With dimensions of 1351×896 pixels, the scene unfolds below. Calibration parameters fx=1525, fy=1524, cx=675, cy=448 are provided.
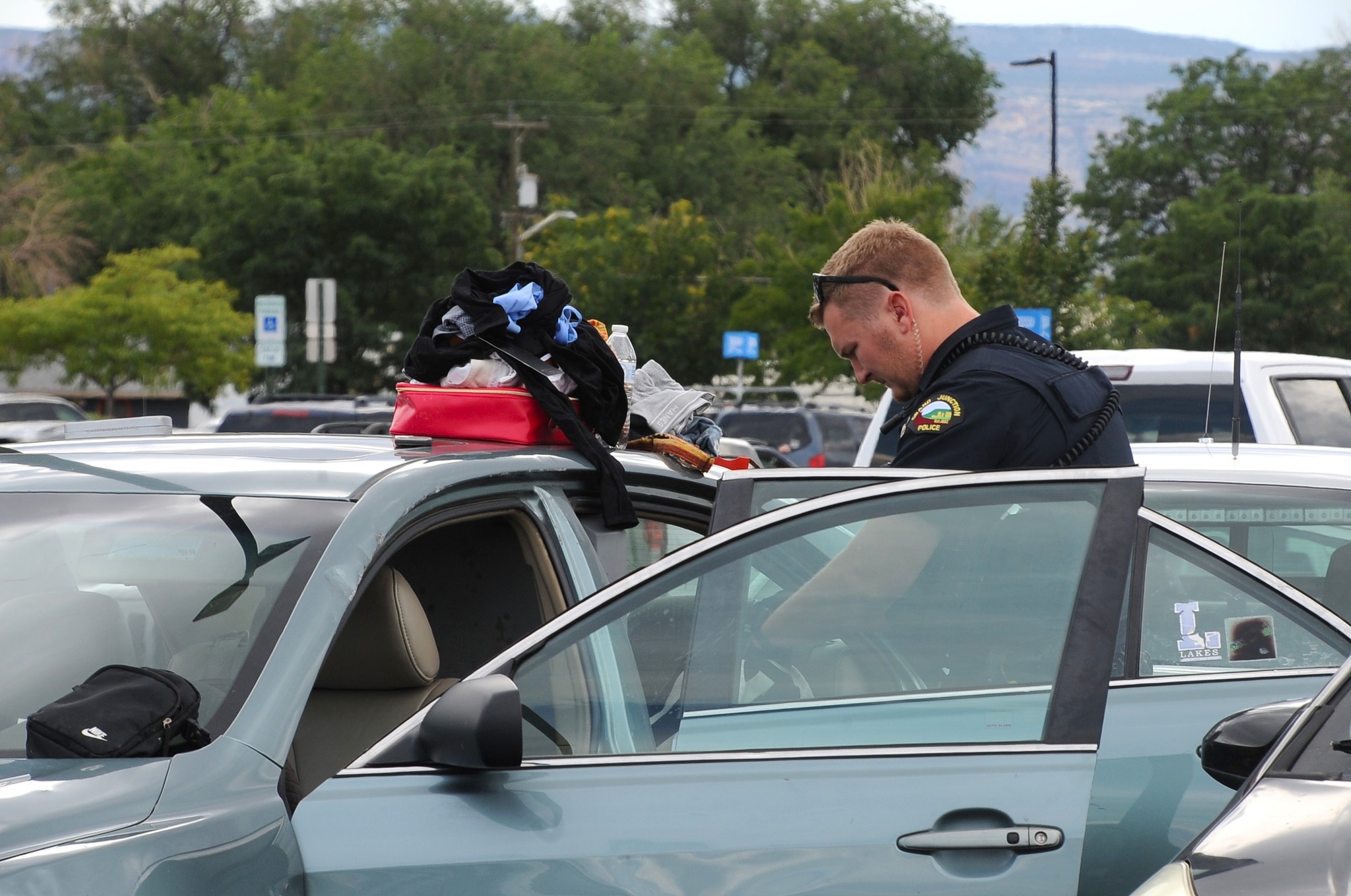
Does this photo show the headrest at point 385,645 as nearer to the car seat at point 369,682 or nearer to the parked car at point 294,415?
the car seat at point 369,682

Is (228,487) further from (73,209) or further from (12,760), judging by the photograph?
(73,209)

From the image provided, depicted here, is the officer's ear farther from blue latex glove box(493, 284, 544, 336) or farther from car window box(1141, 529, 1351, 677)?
car window box(1141, 529, 1351, 677)

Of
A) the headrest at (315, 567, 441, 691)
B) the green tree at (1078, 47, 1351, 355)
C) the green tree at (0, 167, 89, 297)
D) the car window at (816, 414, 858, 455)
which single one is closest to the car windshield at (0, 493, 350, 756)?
the headrest at (315, 567, 441, 691)

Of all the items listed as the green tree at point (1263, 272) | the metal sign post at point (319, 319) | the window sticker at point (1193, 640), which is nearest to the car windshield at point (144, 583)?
the window sticker at point (1193, 640)

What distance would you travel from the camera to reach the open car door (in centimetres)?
222

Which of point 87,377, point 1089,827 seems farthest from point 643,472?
point 87,377

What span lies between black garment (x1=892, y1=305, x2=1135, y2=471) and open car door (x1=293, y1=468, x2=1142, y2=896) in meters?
0.76

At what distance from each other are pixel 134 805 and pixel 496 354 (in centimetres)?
167

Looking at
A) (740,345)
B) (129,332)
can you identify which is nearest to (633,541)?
(740,345)

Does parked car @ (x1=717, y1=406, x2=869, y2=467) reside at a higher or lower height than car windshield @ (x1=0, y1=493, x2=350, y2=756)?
lower

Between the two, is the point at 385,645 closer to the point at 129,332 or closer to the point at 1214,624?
the point at 1214,624

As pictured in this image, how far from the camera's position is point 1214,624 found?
9.78ft

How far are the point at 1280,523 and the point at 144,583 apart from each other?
2.95m

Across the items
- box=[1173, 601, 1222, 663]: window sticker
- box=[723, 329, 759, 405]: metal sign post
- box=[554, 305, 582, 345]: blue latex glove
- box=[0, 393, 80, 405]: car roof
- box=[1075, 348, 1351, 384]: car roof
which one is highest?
box=[554, 305, 582, 345]: blue latex glove
